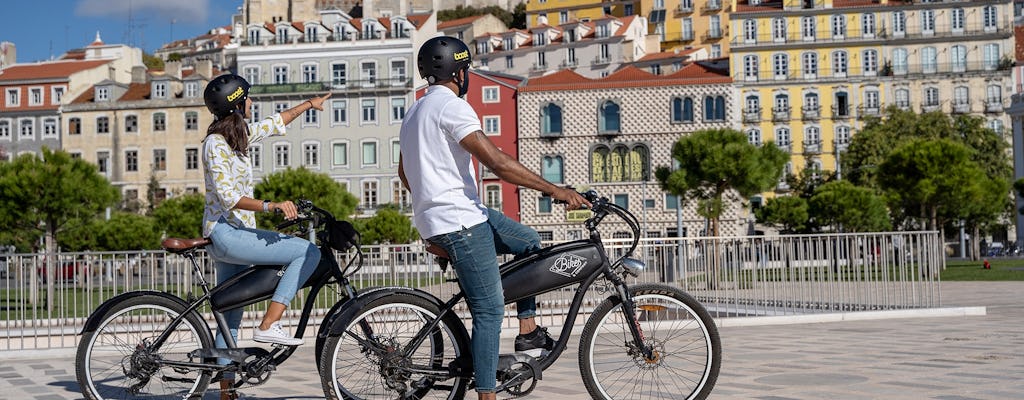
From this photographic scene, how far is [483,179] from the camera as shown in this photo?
61406mm

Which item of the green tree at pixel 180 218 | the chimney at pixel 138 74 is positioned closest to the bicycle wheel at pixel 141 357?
the green tree at pixel 180 218

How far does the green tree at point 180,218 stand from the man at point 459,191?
32.8m

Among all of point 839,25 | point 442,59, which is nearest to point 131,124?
point 839,25

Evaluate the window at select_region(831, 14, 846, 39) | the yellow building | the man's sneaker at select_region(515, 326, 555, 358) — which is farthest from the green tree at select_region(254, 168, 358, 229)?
the yellow building

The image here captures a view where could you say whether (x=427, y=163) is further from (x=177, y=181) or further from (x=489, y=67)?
(x=489, y=67)

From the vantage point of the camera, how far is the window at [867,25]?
214 feet


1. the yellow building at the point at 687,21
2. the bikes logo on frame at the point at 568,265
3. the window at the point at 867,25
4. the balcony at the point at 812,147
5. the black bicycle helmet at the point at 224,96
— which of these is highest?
the yellow building at the point at 687,21

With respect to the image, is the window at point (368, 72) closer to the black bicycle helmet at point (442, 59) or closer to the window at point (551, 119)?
the window at point (551, 119)

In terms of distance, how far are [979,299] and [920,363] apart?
1170 centimetres

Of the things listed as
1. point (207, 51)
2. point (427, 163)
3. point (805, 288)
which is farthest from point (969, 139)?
point (207, 51)

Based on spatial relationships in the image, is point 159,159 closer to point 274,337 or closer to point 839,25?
point 839,25

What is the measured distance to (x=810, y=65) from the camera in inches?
2562

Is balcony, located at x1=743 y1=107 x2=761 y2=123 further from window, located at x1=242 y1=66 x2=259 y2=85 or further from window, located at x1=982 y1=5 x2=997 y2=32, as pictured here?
window, located at x1=242 y1=66 x2=259 y2=85

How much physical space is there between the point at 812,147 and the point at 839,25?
268 inches
